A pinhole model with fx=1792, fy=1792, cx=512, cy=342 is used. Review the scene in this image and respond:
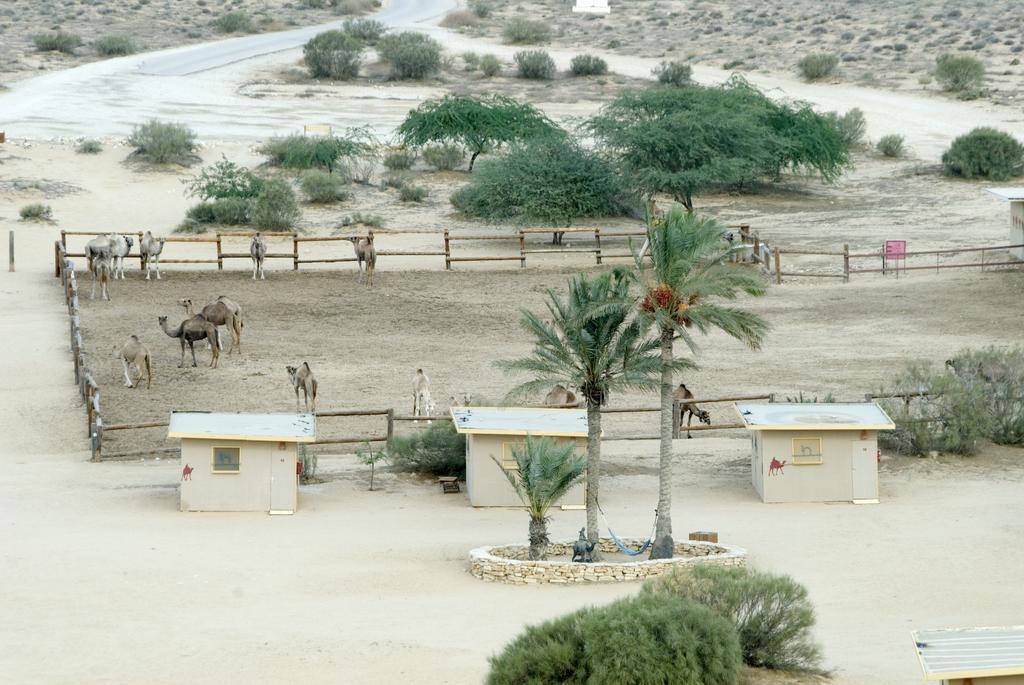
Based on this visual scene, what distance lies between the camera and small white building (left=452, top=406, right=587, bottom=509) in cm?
2494

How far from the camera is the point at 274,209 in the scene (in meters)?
46.4

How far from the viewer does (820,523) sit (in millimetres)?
23969

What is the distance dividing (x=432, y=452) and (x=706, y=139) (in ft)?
76.7

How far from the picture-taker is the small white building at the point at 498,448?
24938 mm

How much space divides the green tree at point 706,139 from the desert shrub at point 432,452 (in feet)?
68.5

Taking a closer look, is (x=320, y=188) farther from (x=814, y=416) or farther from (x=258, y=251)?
(x=814, y=416)

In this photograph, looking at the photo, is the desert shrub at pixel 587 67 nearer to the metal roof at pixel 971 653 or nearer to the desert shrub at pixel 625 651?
the desert shrub at pixel 625 651

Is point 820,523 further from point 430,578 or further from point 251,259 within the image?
point 251,259

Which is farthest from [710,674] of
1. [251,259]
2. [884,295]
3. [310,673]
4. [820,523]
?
[251,259]

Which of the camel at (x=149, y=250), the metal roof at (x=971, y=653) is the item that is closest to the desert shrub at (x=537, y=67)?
the camel at (x=149, y=250)

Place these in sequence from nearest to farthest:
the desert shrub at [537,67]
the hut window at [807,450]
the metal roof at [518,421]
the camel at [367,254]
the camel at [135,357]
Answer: the metal roof at [518,421]
the hut window at [807,450]
the camel at [135,357]
the camel at [367,254]
the desert shrub at [537,67]

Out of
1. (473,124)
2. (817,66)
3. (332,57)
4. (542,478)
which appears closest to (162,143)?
(473,124)

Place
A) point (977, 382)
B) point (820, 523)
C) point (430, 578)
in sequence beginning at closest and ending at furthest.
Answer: point (430, 578) < point (820, 523) < point (977, 382)

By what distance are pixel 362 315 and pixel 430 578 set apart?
1709 cm
